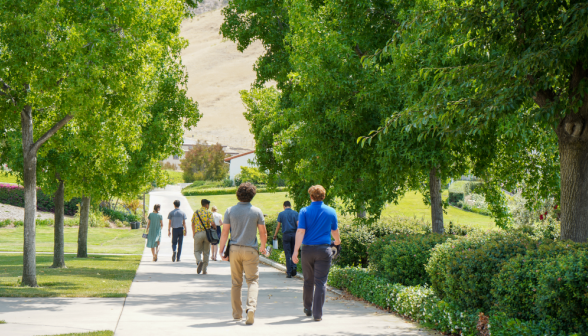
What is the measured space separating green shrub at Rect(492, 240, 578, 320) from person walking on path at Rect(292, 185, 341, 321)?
7.82ft

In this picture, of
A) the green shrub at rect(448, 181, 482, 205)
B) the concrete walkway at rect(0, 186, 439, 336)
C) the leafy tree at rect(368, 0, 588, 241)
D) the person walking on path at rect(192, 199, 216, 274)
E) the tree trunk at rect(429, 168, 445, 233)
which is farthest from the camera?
the green shrub at rect(448, 181, 482, 205)

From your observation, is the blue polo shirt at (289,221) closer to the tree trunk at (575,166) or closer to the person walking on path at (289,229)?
the person walking on path at (289,229)

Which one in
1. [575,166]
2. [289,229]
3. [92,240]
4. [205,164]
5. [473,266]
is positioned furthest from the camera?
[205,164]

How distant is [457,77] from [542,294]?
3.48m

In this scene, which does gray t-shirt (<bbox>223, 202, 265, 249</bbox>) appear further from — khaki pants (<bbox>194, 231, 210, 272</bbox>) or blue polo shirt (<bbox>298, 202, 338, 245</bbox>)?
khaki pants (<bbox>194, 231, 210, 272</bbox>)

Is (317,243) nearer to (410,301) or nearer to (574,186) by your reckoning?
(410,301)

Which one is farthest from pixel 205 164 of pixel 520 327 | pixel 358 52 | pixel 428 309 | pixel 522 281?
pixel 520 327

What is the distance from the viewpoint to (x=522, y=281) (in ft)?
19.0

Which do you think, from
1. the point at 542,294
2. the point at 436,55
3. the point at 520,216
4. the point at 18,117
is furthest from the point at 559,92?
the point at 520,216

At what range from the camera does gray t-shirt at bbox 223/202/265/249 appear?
7.49 m

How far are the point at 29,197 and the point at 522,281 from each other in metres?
8.69

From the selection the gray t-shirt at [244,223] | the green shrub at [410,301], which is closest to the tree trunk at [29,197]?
the gray t-shirt at [244,223]

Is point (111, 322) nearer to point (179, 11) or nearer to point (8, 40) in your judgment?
point (8, 40)

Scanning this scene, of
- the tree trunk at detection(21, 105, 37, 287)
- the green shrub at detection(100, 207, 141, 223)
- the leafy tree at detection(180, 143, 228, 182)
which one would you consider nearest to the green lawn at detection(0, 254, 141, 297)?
the tree trunk at detection(21, 105, 37, 287)
